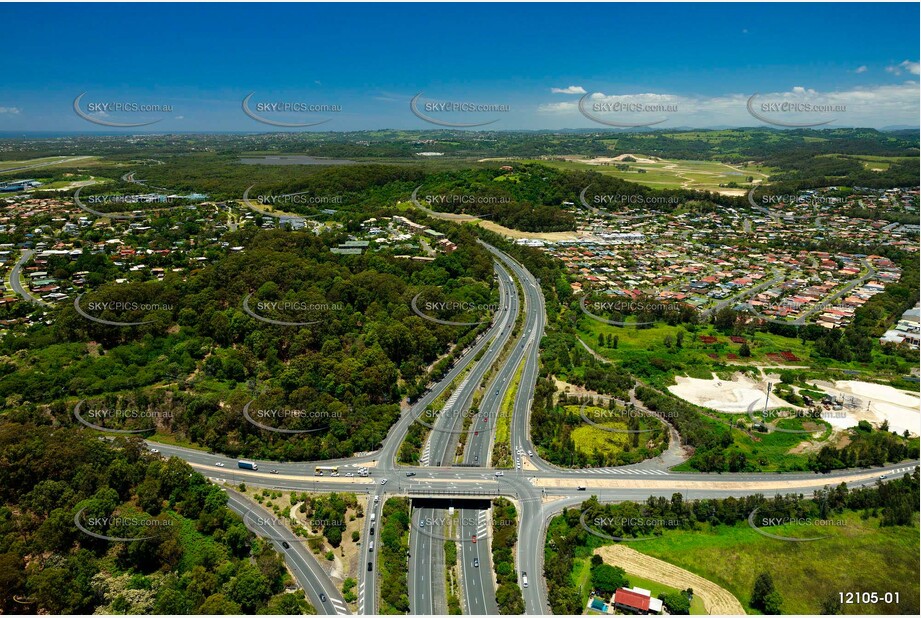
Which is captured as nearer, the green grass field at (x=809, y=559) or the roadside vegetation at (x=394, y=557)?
the roadside vegetation at (x=394, y=557)

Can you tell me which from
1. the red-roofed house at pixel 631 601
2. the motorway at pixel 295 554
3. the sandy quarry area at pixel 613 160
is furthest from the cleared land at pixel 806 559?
the sandy quarry area at pixel 613 160

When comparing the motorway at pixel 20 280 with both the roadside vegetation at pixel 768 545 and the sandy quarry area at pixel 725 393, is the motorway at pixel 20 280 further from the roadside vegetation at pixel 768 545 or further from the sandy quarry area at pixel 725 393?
the sandy quarry area at pixel 725 393

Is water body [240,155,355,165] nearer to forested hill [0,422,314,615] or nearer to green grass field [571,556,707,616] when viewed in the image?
forested hill [0,422,314,615]

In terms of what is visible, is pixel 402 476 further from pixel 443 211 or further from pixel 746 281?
pixel 443 211

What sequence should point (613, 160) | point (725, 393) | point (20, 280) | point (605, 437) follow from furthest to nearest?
1. point (613, 160)
2. point (20, 280)
3. point (725, 393)
4. point (605, 437)

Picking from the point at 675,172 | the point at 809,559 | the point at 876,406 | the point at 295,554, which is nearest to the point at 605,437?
the point at 809,559

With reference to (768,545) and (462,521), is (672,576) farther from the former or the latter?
(462,521)

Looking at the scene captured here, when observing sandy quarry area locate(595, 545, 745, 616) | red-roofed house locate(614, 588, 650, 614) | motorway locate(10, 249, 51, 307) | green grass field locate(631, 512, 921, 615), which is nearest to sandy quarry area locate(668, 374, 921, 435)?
green grass field locate(631, 512, 921, 615)
